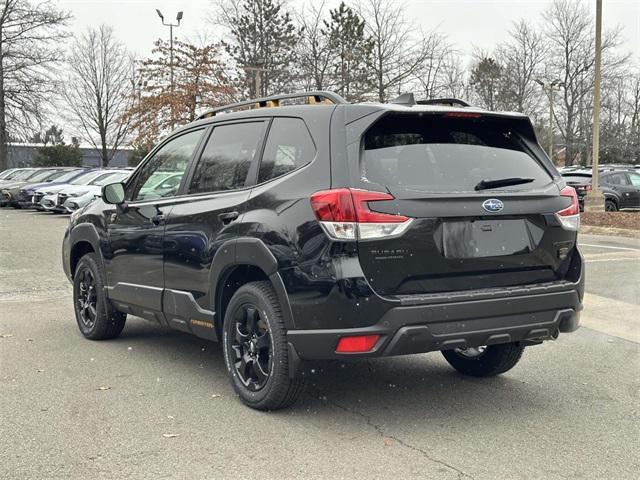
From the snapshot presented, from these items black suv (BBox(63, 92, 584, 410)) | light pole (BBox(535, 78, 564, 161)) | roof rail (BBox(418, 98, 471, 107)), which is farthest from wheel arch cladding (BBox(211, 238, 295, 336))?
light pole (BBox(535, 78, 564, 161))

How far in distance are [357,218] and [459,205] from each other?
23.4 inches

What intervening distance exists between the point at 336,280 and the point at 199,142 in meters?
2.00

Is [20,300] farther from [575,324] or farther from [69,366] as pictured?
[575,324]

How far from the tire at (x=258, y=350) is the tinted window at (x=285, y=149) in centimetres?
70

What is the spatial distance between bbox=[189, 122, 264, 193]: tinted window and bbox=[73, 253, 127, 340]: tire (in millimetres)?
1638

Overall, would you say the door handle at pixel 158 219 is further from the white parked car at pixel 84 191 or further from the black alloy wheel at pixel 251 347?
the white parked car at pixel 84 191

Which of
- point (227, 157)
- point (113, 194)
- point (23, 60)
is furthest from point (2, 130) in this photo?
point (227, 157)

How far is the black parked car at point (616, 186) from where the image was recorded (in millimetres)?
23375

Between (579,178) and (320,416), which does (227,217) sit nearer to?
(320,416)

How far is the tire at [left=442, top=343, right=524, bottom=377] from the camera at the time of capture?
5.02m

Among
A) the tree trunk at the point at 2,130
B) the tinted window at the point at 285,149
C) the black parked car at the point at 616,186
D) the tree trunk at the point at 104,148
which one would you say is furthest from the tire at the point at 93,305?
the tree trunk at the point at 104,148

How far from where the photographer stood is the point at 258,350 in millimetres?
4410

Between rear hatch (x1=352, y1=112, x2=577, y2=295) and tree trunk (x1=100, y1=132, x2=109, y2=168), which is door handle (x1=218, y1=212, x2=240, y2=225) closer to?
rear hatch (x1=352, y1=112, x2=577, y2=295)

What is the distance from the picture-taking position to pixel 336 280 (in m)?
3.79
